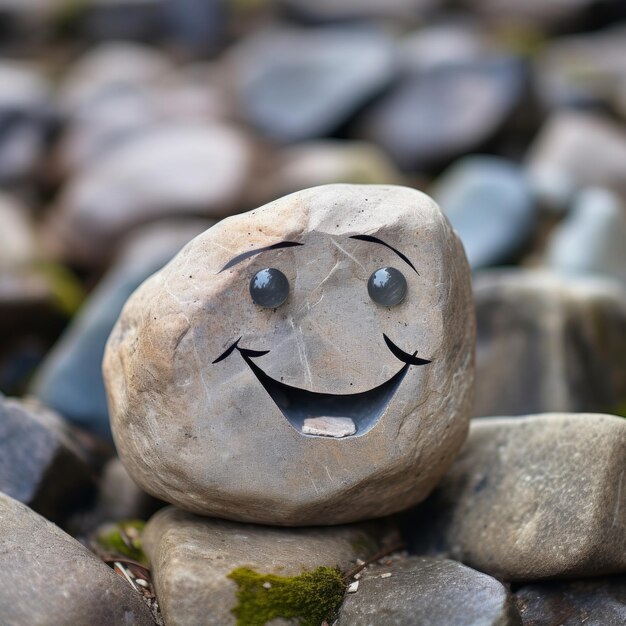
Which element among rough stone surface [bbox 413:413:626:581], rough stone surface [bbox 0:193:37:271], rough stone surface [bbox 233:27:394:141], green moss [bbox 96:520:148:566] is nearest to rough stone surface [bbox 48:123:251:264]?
rough stone surface [bbox 0:193:37:271]

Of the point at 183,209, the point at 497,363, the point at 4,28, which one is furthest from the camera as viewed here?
the point at 4,28

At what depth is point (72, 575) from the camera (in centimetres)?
291

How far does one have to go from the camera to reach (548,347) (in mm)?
4867

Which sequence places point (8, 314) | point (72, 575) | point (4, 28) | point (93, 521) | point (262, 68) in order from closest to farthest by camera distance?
point (72, 575) < point (93, 521) < point (8, 314) < point (262, 68) < point (4, 28)

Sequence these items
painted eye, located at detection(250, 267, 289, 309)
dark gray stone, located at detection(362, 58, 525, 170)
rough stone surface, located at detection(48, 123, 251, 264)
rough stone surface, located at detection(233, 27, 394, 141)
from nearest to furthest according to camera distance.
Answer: painted eye, located at detection(250, 267, 289, 309)
rough stone surface, located at detection(48, 123, 251, 264)
dark gray stone, located at detection(362, 58, 525, 170)
rough stone surface, located at detection(233, 27, 394, 141)

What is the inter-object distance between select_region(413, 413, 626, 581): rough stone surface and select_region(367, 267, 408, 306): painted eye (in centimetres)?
92

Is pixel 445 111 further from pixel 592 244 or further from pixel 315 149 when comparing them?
pixel 592 244

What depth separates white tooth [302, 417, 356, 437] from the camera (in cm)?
309

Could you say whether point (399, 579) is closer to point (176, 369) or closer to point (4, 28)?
point (176, 369)

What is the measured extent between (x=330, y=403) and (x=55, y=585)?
1.13m

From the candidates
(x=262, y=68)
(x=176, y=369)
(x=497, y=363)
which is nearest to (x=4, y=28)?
(x=262, y=68)

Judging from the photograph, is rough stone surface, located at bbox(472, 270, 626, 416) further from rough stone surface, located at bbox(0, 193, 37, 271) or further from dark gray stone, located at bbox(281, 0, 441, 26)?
dark gray stone, located at bbox(281, 0, 441, 26)

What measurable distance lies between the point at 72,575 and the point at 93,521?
1124 mm

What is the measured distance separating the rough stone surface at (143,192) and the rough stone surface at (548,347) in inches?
140
